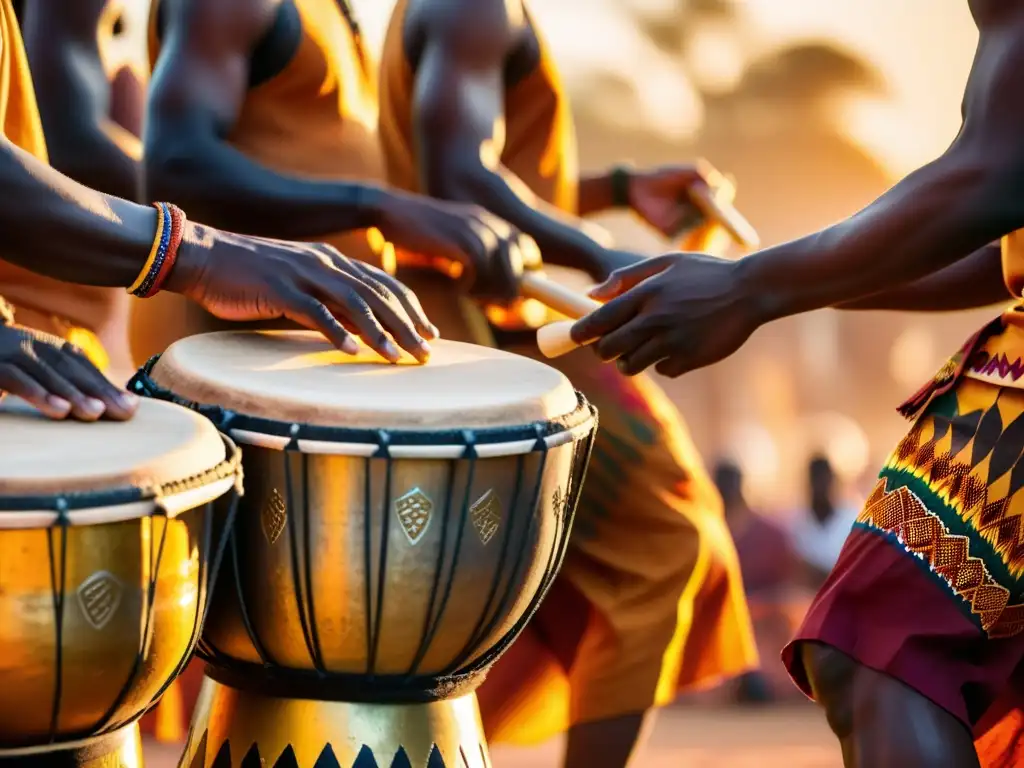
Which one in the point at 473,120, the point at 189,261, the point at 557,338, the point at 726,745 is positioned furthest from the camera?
the point at 726,745

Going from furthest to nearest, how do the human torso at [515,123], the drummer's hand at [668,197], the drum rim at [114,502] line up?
the drummer's hand at [668,197]
the human torso at [515,123]
the drum rim at [114,502]

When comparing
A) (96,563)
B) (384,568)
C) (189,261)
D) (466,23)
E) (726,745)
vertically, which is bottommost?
(726,745)

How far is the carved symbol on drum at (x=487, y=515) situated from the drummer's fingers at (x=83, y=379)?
0.43 metres

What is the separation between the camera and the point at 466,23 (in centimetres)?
265

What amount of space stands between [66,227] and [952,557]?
3.65 ft

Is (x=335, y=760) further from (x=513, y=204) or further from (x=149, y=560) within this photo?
(x=513, y=204)

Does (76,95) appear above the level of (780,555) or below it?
above

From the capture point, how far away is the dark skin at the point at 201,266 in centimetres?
179

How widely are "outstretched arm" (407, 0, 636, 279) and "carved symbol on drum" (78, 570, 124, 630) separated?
1.26 m

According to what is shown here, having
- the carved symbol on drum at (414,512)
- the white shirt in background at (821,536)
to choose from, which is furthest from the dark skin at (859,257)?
the white shirt in background at (821,536)

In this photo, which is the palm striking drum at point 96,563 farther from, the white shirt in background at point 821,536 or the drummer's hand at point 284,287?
the white shirt in background at point 821,536

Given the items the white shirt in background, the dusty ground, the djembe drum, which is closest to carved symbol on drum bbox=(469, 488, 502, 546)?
the djembe drum

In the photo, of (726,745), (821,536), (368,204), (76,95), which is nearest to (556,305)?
(368,204)

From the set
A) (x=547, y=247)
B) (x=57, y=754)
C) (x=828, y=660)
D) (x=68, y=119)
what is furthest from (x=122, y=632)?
(x=68, y=119)
